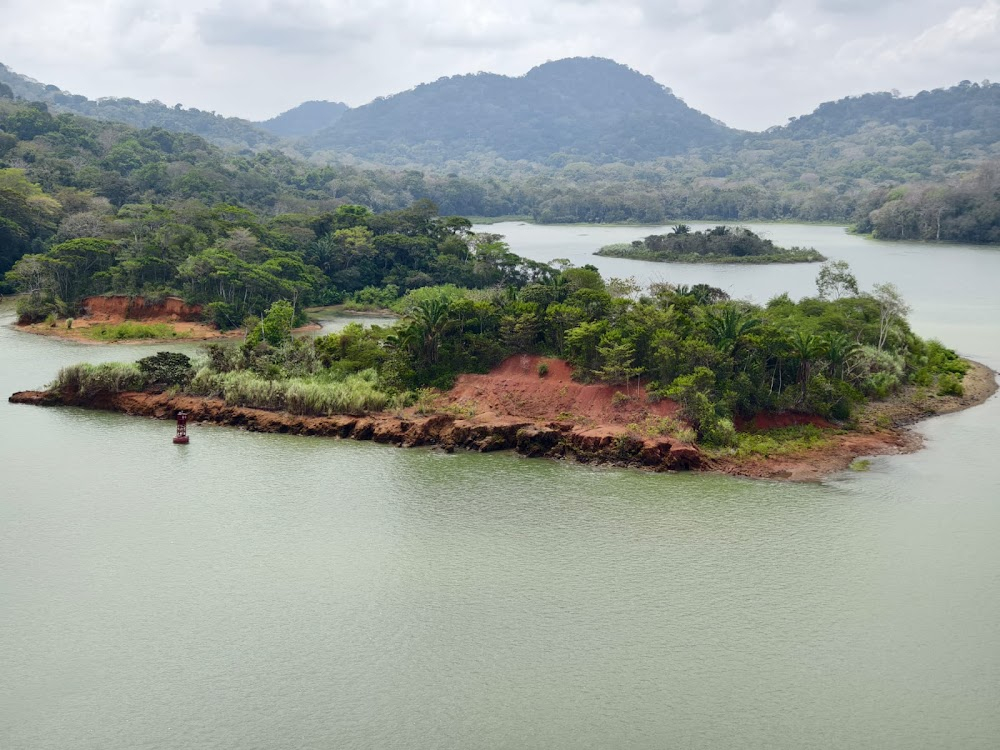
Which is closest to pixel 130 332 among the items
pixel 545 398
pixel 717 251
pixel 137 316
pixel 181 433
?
pixel 137 316

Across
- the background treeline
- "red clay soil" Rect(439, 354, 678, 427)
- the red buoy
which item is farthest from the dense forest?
the background treeline

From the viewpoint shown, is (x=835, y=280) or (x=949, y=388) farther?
(x=835, y=280)

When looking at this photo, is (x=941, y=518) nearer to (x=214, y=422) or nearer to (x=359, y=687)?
(x=359, y=687)

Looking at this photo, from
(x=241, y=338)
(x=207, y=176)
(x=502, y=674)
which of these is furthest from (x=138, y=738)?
(x=207, y=176)

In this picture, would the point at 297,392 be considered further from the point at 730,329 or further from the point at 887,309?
the point at 887,309

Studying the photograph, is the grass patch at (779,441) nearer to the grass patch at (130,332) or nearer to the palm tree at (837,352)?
the palm tree at (837,352)

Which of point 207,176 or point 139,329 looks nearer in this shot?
point 139,329
